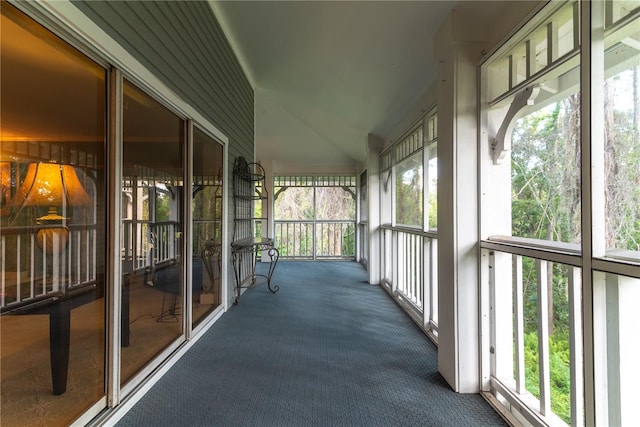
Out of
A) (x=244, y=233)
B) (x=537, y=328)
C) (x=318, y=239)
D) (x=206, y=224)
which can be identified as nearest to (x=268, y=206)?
(x=318, y=239)

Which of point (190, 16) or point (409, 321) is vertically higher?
Result: point (190, 16)

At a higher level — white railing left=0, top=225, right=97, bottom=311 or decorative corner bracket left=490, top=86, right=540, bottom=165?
decorative corner bracket left=490, top=86, right=540, bottom=165

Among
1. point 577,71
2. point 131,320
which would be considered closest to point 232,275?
point 131,320

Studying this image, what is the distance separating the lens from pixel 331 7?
7.22ft

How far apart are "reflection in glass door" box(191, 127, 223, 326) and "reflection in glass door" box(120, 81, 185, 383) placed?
0.62 ft

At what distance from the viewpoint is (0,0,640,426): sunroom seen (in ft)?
3.57

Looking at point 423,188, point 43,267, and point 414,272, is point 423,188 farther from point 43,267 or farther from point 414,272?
point 43,267

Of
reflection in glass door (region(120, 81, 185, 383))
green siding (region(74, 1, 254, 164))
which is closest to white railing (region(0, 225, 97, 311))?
reflection in glass door (region(120, 81, 185, 383))

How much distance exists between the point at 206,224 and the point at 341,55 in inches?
83.2

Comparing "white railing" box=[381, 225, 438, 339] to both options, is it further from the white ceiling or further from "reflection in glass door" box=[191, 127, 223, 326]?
"reflection in glass door" box=[191, 127, 223, 326]

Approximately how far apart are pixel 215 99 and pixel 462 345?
3.02 meters

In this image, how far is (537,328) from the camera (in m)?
1.54

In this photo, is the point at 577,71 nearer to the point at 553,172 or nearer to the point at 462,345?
the point at 553,172

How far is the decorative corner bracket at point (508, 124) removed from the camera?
1476 mm
